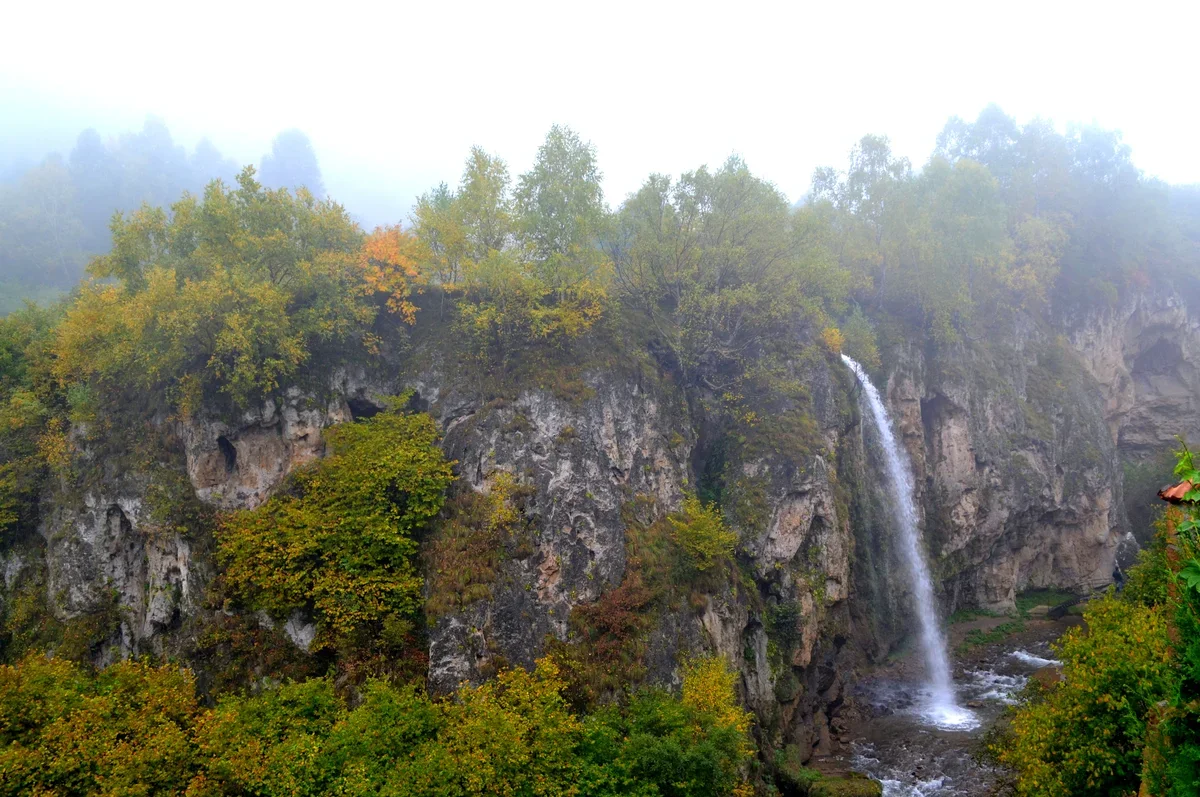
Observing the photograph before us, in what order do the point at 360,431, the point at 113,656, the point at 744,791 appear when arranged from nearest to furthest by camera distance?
the point at 744,791
the point at 113,656
the point at 360,431

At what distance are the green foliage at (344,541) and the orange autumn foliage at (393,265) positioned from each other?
8.00m

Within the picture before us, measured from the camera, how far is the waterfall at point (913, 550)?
32031 mm

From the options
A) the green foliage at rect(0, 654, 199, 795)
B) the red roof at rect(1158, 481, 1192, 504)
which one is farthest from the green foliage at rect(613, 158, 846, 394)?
the green foliage at rect(0, 654, 199, 795)

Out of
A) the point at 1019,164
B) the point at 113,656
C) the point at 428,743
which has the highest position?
the point at 1019,164

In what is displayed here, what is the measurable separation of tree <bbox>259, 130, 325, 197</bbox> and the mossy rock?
10294 cm

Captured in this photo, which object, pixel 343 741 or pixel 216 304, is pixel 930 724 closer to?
pixel 343 741

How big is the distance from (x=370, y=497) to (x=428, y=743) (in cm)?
913

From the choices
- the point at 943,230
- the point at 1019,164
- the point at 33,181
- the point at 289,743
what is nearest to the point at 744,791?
the point at 289,743

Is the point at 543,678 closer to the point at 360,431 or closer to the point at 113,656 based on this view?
the point at 360,431

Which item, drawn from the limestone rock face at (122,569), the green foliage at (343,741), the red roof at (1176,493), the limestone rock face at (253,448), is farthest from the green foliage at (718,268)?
the limestone rock face at (122,569)

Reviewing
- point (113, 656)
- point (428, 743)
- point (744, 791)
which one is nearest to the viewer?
point (428, 743)

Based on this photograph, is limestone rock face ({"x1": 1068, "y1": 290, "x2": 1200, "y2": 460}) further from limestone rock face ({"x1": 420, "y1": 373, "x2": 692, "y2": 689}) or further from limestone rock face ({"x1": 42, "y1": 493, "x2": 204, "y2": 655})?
limestone rock face ({"x1": 42, "y1": 493, "x2": 204, "y2": 655})

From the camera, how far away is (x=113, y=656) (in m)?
21.8

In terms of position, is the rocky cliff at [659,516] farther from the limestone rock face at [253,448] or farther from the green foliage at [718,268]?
Result: the green foliage at [718,268]
